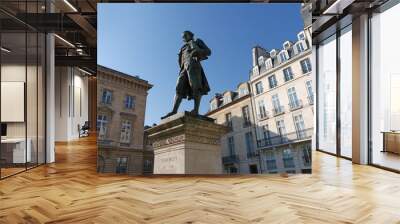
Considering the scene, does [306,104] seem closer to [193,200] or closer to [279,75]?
[279,75]

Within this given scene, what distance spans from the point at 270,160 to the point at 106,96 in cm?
277

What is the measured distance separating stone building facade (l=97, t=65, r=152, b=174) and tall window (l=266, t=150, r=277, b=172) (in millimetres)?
1920

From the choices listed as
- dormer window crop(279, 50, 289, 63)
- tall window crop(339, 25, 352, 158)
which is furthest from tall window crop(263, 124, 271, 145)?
tall window crop(339, 25, 352, 158)

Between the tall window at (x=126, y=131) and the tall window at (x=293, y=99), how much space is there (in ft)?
8.33

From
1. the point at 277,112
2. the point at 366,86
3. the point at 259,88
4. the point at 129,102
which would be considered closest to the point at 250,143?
the point at 277,112

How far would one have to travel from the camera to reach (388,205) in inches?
146

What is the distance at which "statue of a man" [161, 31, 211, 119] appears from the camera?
5.40 meters

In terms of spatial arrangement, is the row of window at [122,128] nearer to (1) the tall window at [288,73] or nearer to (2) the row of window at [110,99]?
(2) the row of window at [110,99]

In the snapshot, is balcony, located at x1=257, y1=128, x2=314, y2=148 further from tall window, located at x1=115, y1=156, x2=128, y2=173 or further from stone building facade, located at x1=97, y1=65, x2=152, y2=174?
tall window, located at x1=115, y1=156, x2=128, y2=173

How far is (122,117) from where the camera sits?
18.2 ft

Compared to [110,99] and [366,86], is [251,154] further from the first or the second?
[366,86]

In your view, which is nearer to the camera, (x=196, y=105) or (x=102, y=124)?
(x=196, y=105)

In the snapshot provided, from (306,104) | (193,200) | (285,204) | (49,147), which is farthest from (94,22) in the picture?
(285,204)

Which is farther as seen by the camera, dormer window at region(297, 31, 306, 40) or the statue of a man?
dormer window at region(297, 31, 306, 40)
